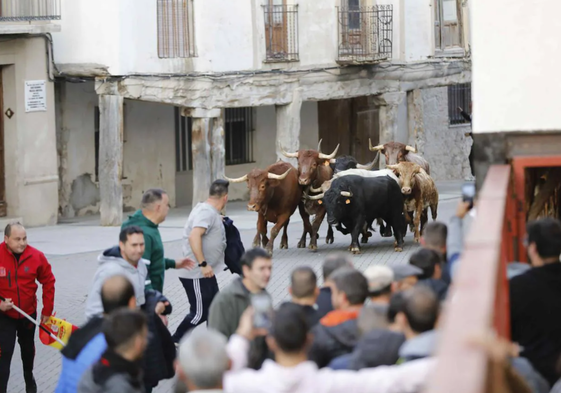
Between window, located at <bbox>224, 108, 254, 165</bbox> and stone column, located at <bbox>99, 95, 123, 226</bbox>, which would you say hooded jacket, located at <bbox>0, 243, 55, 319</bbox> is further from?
window, located at <bbox>224, 108, 254, 165</bbox>

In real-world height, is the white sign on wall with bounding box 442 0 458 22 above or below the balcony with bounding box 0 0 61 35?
above

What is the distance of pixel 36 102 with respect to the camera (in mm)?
22156

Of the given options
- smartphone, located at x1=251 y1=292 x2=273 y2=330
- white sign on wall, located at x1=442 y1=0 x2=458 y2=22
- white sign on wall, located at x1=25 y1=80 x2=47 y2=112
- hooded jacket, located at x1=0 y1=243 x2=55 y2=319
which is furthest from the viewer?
white sign on wall, located at x1=442 y1=0 x2=458 y2=22

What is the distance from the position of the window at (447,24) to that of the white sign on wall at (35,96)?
11.0 metres

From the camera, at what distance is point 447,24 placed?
A: 29.7 m

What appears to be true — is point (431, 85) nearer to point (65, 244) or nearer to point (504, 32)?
point (65, 244)

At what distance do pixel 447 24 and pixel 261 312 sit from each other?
24.3 m

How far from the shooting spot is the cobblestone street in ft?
37.1

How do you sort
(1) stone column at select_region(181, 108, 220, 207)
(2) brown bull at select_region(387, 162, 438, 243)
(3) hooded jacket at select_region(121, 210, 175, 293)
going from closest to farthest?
(3) hooded jacket at select_region(121, 210, 175, 293) → (2) brown bull at select_region(387, 162, 438, 243) → (1) stone column at select_region(181, 108, 220, 207)

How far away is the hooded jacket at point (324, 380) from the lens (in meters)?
4.79

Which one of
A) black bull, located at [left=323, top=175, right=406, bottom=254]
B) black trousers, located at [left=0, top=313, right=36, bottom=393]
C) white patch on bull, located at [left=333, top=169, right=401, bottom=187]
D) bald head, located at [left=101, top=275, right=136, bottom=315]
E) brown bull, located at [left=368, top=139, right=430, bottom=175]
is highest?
brown bull, located at [left=368, top=139, right=430, bottom=175]

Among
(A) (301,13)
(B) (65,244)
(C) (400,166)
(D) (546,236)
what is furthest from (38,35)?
(D) (546,236)

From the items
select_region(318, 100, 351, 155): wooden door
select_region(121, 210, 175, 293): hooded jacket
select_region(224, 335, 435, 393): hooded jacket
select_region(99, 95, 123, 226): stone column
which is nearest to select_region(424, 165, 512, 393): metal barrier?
select_region(224, 335, 435, 393): hooded jacket

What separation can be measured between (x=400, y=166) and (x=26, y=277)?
10.2 meters
